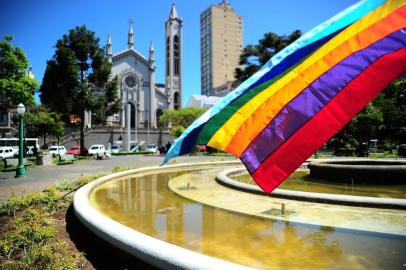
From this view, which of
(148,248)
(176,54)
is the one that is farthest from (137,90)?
(148,248)

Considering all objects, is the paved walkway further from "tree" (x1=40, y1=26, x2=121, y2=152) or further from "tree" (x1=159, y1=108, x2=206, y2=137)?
"tree" (x1=159, y1=108, x2=206, y2=137)

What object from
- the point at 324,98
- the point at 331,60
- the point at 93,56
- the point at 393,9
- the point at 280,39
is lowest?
the point at 324,98

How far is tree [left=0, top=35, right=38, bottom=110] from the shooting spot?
2555cm

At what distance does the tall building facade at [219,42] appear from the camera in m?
151

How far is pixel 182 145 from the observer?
12.9 ft

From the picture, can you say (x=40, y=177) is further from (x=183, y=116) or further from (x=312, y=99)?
(x=183, y=116)

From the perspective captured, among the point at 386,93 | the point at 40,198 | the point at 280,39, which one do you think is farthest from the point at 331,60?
the point at 280,39

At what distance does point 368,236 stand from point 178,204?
4.11 metres

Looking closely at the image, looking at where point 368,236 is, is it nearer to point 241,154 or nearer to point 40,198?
point 241,154

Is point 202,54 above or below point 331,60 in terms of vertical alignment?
above

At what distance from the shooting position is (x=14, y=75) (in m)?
26.4

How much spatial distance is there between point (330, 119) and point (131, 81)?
69.7m

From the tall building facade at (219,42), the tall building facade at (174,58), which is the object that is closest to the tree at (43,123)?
the tall building facade at (174,58)

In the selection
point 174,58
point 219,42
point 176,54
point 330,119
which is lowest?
point 330,119
